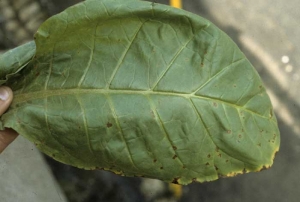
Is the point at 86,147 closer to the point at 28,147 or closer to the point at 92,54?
the point at 92,54

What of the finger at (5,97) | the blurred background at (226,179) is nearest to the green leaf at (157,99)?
the finger at (5,97)

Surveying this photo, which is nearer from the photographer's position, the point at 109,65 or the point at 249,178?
the point at 109,65

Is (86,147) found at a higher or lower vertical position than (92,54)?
lower

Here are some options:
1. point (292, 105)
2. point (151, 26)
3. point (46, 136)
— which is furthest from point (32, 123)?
point (292, 105)

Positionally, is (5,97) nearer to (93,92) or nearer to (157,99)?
(93,92)

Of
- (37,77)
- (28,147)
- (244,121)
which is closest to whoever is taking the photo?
(244,121)

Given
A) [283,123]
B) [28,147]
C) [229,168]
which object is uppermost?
[229,168]

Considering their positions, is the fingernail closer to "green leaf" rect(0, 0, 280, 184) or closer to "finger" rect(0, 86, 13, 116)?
"finger" rect(0, 86, 13, 116)

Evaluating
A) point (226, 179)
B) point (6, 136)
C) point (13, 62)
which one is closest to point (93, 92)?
point (13, 62)

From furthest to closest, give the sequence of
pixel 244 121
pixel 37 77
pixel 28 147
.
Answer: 1. pixel 28 147
2. pixel 37 77
3. pixel 244 121
